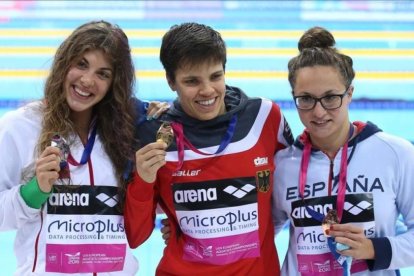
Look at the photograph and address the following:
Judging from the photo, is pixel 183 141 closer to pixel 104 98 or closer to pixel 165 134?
pixel 165 134

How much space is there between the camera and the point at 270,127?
215 cm

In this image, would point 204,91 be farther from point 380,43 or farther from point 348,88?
point 380,43

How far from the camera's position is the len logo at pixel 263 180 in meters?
2.05

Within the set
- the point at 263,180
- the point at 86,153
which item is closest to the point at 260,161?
the point at 263,180

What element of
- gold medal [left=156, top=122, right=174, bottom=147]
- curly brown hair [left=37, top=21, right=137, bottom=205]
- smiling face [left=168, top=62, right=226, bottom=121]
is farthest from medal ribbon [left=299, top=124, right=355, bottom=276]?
curly brown hair [left=37, top=21, right=137, bottom=205]

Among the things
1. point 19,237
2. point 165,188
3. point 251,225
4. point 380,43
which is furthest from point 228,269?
point 380,43

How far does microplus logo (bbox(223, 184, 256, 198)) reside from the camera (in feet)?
6.62

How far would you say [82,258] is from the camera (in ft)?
6.38

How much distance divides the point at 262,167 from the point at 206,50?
1.39 ft

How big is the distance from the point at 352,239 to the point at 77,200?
2.77ft

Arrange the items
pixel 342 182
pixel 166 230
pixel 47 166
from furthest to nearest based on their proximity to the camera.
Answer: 1. pixel 166 230
2. pixel 342 182
3. pixel 47 166

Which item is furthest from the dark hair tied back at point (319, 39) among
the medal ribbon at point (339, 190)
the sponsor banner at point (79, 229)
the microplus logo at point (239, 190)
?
the sponsor banner at point (79, 229)

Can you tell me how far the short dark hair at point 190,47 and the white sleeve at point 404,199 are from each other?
65 cm

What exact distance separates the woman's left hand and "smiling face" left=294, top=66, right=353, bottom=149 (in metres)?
0.30
